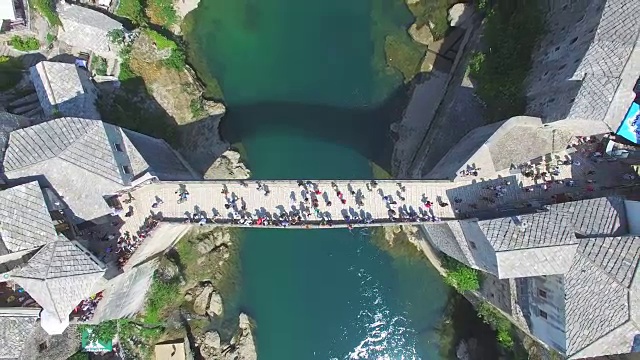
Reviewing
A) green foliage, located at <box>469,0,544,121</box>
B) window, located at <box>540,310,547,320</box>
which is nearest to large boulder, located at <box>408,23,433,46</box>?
green foliage, located at <box>469,0,544,121</box>

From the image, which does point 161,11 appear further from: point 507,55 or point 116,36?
point 507,55

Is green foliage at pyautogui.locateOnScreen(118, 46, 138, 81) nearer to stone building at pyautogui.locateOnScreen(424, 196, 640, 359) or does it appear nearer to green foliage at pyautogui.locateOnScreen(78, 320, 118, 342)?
green foliage at pyautogui.locateOnScreen(78, 320, 118, 342)

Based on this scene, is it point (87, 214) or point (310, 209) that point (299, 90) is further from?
point (87, 214)

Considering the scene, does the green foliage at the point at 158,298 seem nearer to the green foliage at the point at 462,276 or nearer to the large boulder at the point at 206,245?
the large boulder at the point at 206,245

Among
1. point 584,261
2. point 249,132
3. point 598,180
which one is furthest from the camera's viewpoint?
point 249,132

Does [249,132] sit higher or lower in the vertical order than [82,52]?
lower

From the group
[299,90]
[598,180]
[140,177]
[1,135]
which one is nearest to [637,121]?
[598,180]

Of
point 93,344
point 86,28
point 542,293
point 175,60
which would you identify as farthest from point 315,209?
point 86,28
